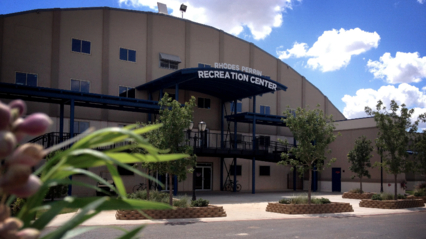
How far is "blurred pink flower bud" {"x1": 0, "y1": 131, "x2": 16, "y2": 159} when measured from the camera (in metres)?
1.09

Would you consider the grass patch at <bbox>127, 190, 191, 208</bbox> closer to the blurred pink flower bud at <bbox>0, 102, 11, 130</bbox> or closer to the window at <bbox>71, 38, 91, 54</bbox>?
the window at <bbox>71, 38, 91, 54</bbox>

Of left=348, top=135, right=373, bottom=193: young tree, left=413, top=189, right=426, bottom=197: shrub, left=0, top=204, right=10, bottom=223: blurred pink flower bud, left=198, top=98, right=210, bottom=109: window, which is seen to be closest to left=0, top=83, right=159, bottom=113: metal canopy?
left=198, top=98, right=210, bottom=109: window

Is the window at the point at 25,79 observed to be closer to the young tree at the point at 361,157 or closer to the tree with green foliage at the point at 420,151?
the young tree at the point at 361,157

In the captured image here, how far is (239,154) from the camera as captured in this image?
31234 millimetres

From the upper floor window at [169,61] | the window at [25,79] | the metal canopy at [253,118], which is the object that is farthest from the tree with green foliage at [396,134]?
the window at [25,79]

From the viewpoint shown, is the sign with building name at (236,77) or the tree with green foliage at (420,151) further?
the sign with building name at (236,77)

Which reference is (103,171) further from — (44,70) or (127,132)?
(127,132)

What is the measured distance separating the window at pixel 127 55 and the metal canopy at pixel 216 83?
257 centimetres

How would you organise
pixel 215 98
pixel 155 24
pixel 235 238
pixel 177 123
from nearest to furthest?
1. pixel 235 238
2. pixel 177 123
3. pixel 155 24
4. pixel 215 98

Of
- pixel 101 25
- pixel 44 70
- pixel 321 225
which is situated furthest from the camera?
pixel 101 25

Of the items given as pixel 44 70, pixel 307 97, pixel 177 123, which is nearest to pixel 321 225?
pixel 177 123

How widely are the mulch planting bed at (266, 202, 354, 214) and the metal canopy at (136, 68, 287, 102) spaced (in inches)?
464

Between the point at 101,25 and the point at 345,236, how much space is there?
24731mm

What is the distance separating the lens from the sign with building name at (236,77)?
27.7 metres
